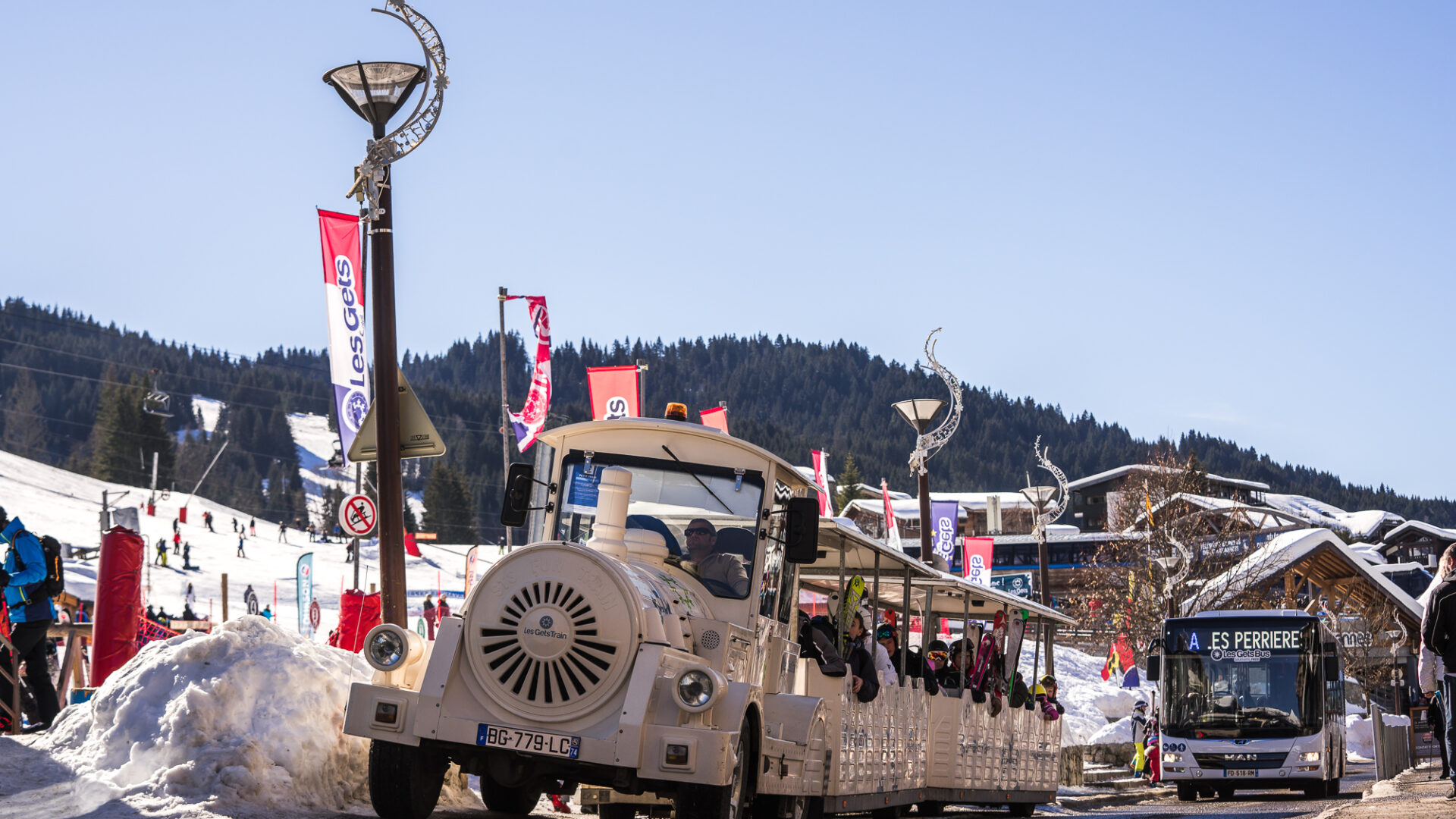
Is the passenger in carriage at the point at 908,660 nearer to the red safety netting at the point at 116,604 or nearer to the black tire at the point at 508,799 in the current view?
the black tire at the point at 508,799

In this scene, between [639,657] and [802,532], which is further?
[802,532]

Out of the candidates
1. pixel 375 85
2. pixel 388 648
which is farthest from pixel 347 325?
pixel 388 648

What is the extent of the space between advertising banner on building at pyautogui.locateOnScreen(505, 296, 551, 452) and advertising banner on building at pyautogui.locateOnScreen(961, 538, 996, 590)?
11948 mm

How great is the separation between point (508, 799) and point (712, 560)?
2384mm

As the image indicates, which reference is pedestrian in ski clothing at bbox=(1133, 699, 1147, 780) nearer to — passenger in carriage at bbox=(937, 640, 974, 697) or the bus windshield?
the bus windshield

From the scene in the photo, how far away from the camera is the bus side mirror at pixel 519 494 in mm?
10875

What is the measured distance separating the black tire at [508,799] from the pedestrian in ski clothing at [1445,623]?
583 centimetres

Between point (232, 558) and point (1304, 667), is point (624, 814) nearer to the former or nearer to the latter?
point (1304, 667)

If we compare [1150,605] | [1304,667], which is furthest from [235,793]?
[1150,605]

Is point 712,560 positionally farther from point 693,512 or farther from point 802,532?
point 802,532

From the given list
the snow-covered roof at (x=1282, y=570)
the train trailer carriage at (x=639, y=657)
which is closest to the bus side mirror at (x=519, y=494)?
the train trailer carriage at (x=639, y=657)

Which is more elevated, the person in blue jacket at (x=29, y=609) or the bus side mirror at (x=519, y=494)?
the bus side mirror at (x=519, y=494)

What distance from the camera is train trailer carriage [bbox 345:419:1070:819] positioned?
9.02 meters

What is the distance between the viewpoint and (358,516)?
17.8 metres
